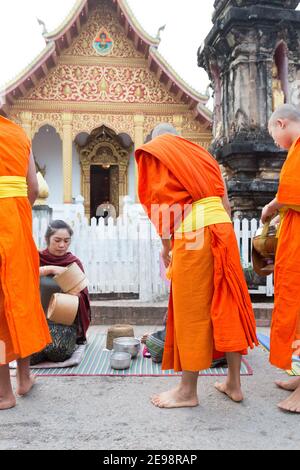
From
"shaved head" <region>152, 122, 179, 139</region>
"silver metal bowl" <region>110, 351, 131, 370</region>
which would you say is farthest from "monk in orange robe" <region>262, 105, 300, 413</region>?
"silver metal bowl" <region>110, 351, 131, 370</region>

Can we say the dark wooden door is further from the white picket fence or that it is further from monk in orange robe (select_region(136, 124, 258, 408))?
monk in orange robe (select_region(136, 124, 258, 408))

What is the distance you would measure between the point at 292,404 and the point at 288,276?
623 mm

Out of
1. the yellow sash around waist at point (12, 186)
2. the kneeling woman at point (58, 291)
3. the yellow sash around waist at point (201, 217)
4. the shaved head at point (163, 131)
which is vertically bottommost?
the kneeling woman at point (58, 291)

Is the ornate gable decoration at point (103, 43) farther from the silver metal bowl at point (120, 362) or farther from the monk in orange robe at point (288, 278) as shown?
the monk in orange robe at point (288, 278)

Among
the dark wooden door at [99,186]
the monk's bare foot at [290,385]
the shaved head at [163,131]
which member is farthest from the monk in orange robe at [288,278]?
the dark wooden door at [99,186]

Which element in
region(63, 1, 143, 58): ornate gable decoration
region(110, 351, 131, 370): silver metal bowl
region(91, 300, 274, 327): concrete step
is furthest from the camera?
region(63, 1, 143, 58): ornate gable decoration

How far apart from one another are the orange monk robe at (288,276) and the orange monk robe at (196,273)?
0.52 feet

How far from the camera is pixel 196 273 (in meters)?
2.20

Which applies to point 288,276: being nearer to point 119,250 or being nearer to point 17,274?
point 17,274

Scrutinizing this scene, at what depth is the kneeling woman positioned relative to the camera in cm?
304

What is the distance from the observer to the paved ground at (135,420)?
1.81 m

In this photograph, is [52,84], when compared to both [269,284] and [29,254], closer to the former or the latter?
[269,284]

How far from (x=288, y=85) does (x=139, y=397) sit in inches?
215

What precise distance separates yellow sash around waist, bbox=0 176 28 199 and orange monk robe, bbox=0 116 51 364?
0.07ft
